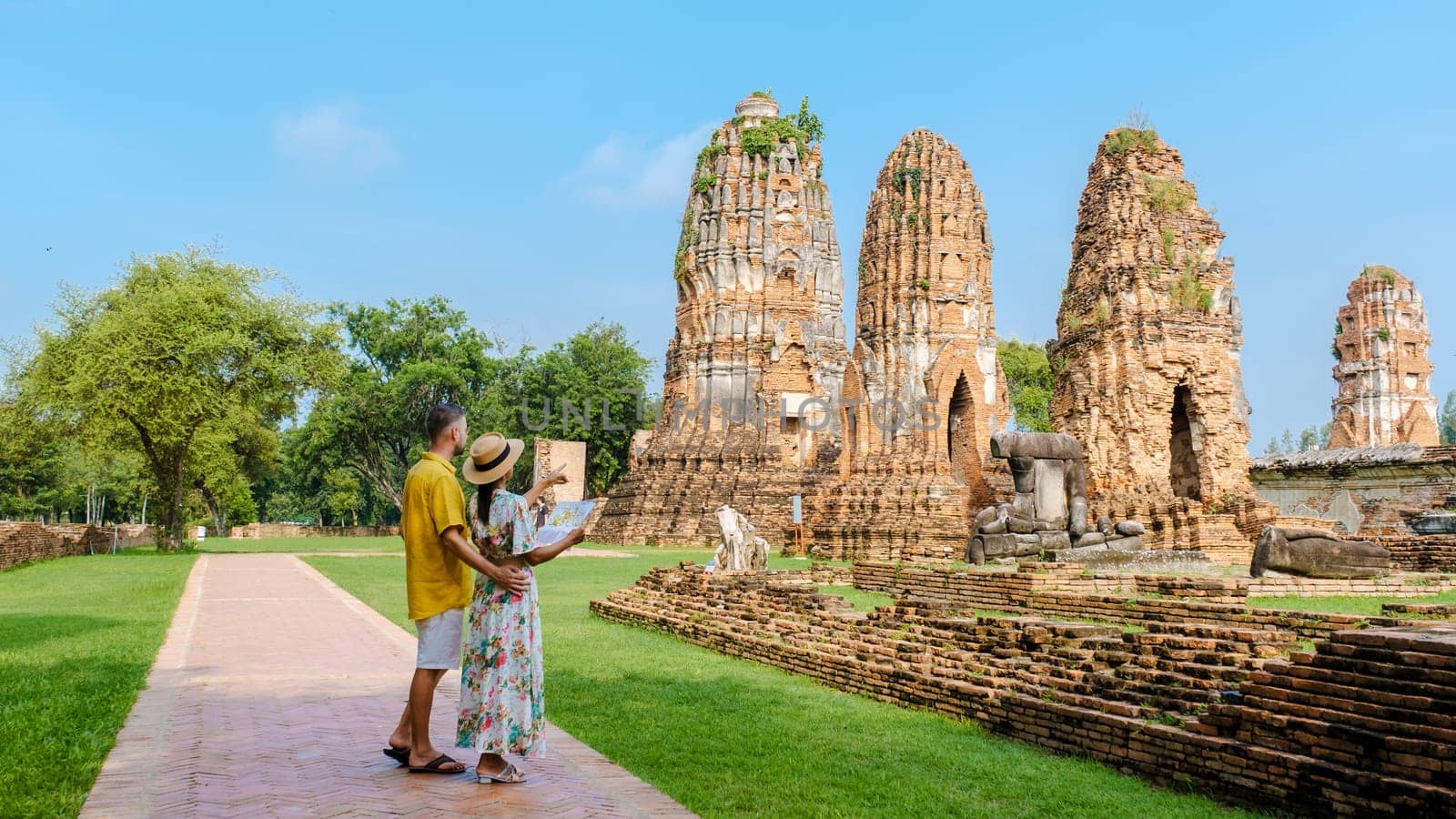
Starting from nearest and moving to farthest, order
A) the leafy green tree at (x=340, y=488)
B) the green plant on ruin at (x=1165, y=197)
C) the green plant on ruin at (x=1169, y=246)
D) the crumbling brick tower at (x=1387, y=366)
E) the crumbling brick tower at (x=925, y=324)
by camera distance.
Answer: the green plant on ruin at (x=1169, y=246) → the green plant on ruin at (x=1165, y=197) → the crumbling brick tower at (x=925, y=324) → the crumbling brick tower at (x=1387, y=366) → the leafy green tree at (x=340, y=488)

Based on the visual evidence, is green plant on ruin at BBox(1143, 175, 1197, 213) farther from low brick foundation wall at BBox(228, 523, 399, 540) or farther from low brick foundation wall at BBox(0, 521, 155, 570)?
low brick foundation wall at BBox(228, 523, 399, 540)

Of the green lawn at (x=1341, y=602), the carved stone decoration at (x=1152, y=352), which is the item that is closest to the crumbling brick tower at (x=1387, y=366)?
the carved stone decoration at (x=1152, y=352)

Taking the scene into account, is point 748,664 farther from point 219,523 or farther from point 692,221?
point 219,523

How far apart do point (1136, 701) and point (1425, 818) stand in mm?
1919

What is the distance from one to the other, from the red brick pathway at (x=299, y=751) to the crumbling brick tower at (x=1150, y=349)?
13136mm

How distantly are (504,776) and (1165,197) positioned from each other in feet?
60.9

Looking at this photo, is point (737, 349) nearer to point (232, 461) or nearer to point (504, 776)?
point (232, 461)

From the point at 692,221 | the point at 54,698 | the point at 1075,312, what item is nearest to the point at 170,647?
the point at 54,698

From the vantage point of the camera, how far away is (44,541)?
2627 centimetres

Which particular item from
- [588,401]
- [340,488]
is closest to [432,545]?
[588,401]

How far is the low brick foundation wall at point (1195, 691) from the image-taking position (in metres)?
4.52

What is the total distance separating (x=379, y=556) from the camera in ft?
91.2

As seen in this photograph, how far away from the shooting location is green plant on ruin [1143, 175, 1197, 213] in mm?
20250

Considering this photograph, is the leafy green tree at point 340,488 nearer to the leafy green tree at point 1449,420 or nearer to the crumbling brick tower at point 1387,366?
the crumbling brick tower at point 1387,366
